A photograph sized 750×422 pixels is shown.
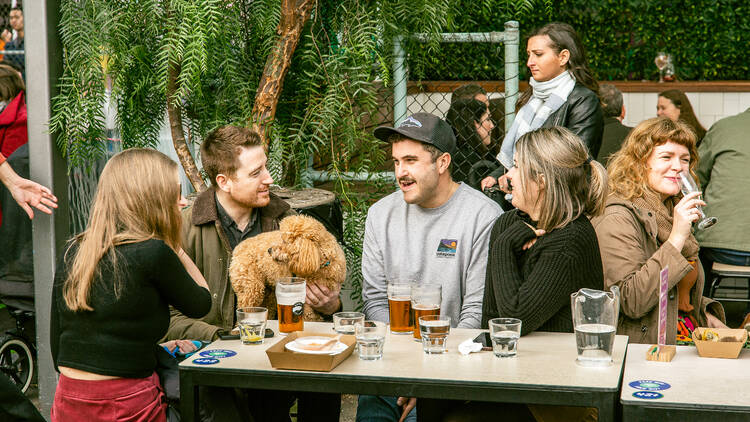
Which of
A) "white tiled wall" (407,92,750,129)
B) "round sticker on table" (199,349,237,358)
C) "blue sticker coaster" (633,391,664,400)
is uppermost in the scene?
"white tiled wall" (407,92,750,129)

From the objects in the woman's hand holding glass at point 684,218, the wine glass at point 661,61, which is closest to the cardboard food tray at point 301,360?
the woman's hand holding glass at point 684,218

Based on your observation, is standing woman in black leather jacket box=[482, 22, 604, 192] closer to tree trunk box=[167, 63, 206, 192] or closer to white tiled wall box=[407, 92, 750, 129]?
tree trunk box=[167, 63, 206, 192]

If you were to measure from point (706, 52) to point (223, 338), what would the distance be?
724 centimetres

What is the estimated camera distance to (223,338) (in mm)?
2830

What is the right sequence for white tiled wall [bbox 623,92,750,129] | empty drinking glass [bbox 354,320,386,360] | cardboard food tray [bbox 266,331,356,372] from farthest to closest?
white tiled wall [bbox 623,92,750,129] < empty drinking glass [bbox 354,320,386,360] < cardboard food tray [bbox 266,331,356,372]

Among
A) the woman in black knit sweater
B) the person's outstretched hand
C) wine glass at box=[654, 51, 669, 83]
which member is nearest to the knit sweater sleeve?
the woman in black knit sweater

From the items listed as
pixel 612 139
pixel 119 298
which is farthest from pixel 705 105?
pixel 119 298

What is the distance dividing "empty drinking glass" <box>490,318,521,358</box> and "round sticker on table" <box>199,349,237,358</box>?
81 cm

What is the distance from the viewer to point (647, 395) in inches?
87.0

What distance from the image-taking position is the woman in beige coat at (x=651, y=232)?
3.24 m

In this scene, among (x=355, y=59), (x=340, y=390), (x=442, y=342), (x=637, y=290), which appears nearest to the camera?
(x=340, y=390)

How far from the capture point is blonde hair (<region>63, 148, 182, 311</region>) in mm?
2670

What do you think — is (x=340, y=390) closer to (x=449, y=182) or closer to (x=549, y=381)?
(x=549, y=381)

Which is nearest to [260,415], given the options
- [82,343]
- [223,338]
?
[223,338]
